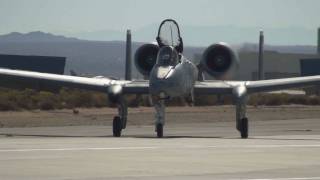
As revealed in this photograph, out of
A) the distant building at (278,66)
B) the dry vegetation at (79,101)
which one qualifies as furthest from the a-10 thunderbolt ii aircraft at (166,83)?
the distant building at (278,66)

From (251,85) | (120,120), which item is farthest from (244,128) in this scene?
(120,120)

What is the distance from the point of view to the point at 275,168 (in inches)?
706

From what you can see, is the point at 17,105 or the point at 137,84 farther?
the point at 17,105

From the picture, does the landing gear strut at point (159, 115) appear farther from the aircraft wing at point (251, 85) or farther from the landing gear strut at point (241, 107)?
the landing gear strut at point (241, 107)

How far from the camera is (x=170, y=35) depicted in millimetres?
35969

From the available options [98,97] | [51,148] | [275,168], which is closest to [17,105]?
[98,97]

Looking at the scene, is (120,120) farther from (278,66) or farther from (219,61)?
(278,66)

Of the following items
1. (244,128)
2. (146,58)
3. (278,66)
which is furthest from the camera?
(278,66)

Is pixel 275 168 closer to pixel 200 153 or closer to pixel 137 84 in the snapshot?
pixel 200 153

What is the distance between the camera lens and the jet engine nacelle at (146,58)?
39.6m

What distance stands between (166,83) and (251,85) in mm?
5190

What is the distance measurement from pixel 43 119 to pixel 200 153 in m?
34.1

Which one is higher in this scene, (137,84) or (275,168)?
(137,84)

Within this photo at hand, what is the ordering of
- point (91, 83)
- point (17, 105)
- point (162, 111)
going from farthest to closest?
point (17, 105) → point (91, 83) → point (162, 111)
